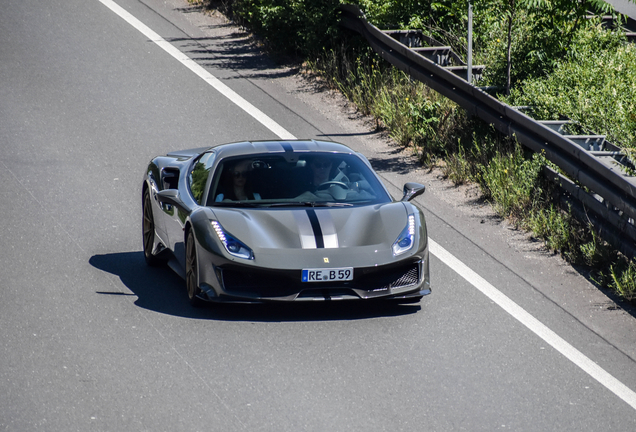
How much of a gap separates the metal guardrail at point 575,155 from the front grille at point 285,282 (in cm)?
251

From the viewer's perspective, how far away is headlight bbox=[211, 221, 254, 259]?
7.22 metres

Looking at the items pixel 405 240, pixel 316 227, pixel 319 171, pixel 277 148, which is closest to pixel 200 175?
pixel 277 148

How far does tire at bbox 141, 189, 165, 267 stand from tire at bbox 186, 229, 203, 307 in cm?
103

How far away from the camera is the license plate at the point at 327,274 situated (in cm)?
710

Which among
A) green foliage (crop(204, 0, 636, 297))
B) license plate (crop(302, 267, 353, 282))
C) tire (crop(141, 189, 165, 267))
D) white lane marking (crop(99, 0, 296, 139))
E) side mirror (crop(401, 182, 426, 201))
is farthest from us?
white lane marking (crop(99, 0, 296, 139))

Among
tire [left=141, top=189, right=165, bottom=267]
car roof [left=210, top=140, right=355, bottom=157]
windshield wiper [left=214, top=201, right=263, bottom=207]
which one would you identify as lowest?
tire [left=141, top=189, right=165, bottom=267]

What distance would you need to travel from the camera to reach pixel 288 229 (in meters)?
7.37

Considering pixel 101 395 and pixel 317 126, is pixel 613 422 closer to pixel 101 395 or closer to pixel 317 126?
pixel 101 395

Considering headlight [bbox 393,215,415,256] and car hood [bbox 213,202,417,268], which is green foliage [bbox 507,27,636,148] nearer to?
headlight [bbox 393,215,415,256]

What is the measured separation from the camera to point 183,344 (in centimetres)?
686

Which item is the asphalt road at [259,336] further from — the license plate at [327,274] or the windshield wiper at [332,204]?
the windshield wiper at [332,204]

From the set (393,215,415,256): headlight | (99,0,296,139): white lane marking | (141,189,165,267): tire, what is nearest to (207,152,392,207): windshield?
(393,215,415,256): headlight

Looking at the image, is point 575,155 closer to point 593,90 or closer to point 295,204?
point 593,90

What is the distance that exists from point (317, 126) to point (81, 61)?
491cm
